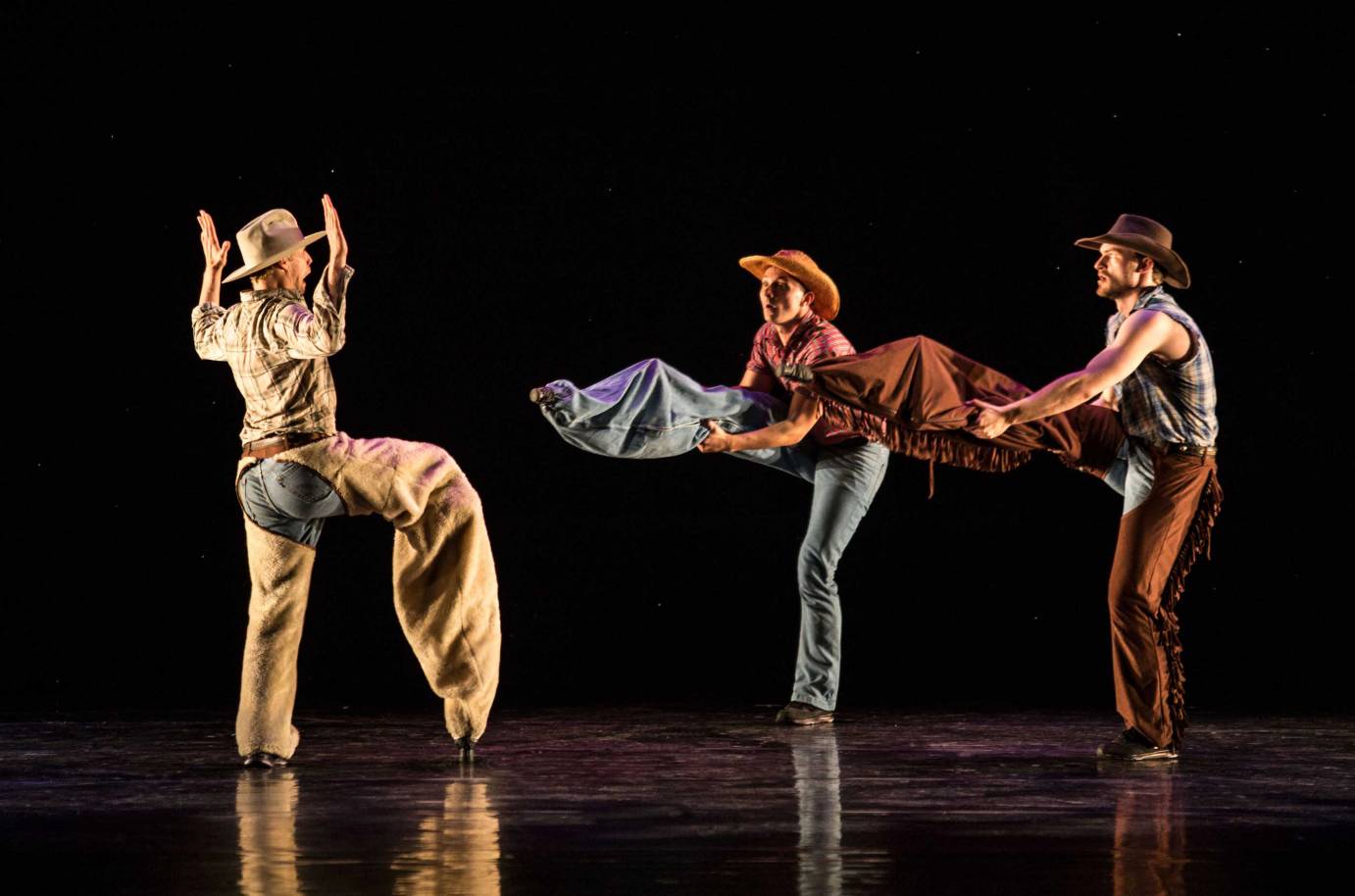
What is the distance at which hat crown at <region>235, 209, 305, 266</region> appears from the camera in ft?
15.7

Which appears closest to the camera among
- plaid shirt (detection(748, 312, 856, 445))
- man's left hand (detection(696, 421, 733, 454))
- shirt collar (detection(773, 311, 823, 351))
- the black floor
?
Answer: the black floor

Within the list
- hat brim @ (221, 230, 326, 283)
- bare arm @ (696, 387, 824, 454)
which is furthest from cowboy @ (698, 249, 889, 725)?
hat brim @ (221, 230, 326, 283)

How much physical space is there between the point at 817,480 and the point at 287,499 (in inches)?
75.2

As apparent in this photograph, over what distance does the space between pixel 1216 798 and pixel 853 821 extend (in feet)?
2.96

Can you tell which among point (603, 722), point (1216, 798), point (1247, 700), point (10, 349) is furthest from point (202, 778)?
point (1247, 700)

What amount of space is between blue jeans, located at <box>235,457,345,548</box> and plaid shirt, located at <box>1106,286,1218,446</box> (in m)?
2.13

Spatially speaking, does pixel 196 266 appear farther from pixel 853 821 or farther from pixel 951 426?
pixel 853 821

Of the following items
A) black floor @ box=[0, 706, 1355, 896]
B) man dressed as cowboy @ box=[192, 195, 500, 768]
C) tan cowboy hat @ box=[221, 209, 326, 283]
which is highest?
tan cowboy hat @ box=[221, 209, 326, 283]

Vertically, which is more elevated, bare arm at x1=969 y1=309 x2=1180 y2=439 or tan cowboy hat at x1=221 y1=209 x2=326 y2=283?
tan cowboy hat at x1=221 y1=209 x2=326 y2=283

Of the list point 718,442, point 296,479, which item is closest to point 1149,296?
point 718,442

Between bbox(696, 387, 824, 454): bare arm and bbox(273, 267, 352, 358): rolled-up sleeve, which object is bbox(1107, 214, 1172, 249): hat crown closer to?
bbox(696, 387, 824, 454): bare arm

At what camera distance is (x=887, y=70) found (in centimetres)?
727

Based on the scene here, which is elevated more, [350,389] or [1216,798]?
[350,389]

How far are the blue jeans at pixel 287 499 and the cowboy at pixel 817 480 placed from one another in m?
1.68
